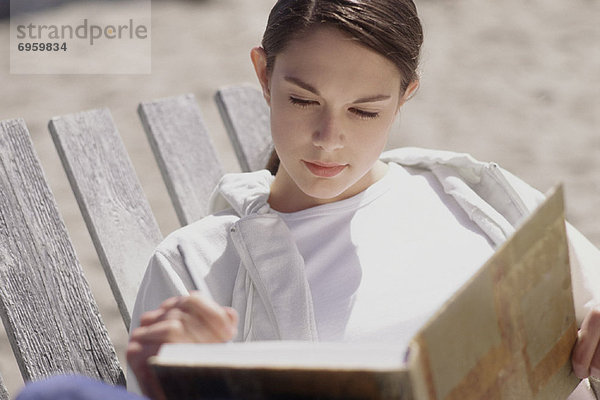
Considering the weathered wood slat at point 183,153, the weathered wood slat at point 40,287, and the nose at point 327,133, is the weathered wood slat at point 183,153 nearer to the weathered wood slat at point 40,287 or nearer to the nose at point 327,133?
the weathered wood slat at point 40,287

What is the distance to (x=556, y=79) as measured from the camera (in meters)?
4.16

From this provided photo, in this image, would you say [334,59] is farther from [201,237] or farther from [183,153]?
[183,153]

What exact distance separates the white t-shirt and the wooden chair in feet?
1.42

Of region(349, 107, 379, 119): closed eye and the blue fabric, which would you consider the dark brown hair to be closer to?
region(349, 107, 379, 119): closed eye

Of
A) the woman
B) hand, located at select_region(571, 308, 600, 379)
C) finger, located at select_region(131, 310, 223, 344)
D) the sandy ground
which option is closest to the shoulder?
the woman

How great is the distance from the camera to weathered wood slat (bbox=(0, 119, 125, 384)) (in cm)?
146

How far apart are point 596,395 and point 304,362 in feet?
3.09

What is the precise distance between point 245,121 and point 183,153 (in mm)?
232

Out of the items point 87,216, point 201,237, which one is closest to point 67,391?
point 201,237

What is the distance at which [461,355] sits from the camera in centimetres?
91

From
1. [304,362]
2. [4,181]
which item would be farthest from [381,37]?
[4,181]

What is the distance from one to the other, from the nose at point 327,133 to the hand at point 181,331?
423 mm

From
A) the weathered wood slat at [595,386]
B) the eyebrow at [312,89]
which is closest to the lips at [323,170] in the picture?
the eyebrow at [312,89]

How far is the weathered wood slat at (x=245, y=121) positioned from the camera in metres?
2.05
